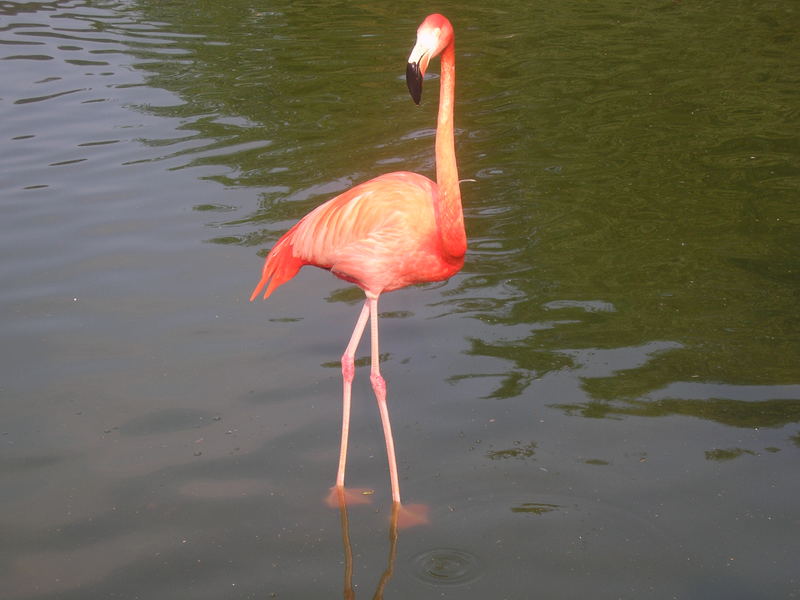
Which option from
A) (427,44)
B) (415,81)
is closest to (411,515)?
(415,81)

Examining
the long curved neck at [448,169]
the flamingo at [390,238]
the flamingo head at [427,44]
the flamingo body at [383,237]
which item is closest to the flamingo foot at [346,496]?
the flamingo at [390,238]

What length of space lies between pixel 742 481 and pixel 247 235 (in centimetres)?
368

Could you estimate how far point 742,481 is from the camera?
412 cm

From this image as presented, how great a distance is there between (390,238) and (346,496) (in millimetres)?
1059

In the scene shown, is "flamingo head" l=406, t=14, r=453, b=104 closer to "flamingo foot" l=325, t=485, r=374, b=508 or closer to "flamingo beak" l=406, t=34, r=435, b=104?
"flamingo beak" l=406, t=34, r=435, b=104

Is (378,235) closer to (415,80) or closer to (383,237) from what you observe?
(383,237)

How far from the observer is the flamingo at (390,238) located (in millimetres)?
3975

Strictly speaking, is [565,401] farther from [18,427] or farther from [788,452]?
[18,427]

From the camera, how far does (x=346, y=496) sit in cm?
416

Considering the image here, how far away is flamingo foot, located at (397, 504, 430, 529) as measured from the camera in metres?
3.96

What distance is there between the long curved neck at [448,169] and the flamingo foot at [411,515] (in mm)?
1020

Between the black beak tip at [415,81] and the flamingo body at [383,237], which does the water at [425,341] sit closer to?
the flamingo body at [383,237]

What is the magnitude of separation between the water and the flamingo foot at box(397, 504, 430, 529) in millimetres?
41

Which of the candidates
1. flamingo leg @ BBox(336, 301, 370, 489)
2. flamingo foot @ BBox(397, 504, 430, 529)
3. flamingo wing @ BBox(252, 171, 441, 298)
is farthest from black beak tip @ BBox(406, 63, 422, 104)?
flamingo foot @ BBox(397, 504, 430, 529)
